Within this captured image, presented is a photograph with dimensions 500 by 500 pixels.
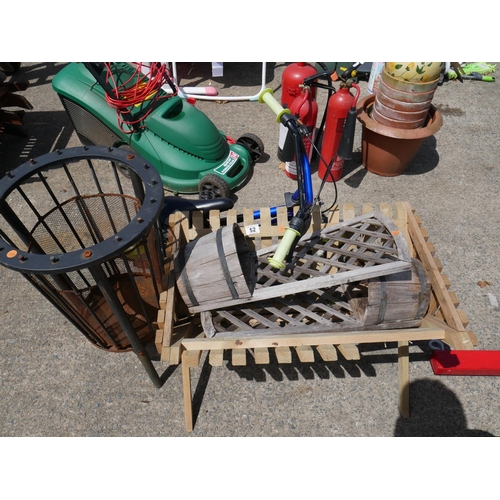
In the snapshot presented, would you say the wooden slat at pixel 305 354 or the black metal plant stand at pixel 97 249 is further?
the wooden slat at pixel 305 354

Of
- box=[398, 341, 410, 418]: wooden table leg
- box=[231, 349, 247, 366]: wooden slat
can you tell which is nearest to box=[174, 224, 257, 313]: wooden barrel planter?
box=[231, 349, 247, 366]: wooden slat

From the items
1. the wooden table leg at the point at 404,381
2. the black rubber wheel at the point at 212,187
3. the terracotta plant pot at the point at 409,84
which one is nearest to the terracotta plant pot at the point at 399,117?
the terracotta plant pot at the point at 409,84

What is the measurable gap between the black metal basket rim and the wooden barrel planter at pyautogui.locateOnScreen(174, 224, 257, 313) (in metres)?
0.51

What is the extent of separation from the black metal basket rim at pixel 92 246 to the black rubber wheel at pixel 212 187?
171 centimetres

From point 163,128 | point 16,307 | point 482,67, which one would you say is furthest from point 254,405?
point 482,67

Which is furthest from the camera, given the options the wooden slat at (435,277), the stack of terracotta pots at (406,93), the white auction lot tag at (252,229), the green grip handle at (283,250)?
the stack of terracotta pots at (406,93)

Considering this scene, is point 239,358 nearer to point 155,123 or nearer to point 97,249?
point 97,249

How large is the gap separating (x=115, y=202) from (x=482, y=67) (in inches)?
261

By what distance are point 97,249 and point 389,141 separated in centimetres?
354

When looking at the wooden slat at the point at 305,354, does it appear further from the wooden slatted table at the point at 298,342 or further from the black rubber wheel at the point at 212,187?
the black rubber wheel at the point at 212,187

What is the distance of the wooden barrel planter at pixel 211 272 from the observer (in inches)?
84.3

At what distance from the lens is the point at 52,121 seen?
17.6ft

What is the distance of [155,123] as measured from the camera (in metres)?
→ 3.64

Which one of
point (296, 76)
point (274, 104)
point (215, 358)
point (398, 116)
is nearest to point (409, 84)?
point (398, 116)
